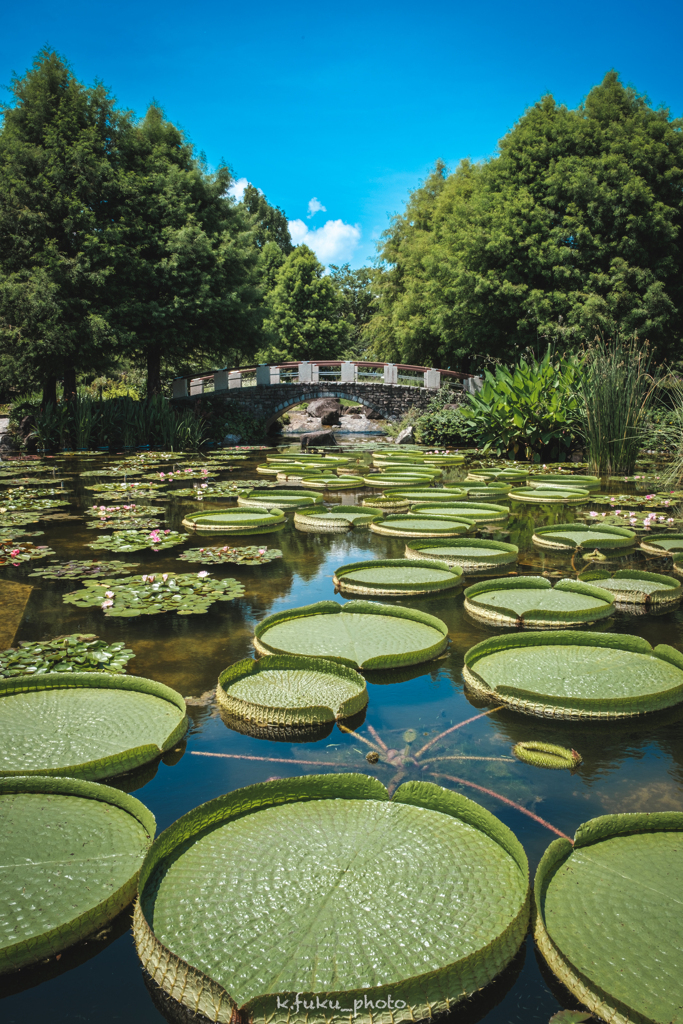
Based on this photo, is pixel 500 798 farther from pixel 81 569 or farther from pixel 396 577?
pixel 81 569

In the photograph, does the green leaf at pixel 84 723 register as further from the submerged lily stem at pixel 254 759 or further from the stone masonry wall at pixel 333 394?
the stone masonry wall at pixel 333 394

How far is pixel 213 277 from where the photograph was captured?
1727cm

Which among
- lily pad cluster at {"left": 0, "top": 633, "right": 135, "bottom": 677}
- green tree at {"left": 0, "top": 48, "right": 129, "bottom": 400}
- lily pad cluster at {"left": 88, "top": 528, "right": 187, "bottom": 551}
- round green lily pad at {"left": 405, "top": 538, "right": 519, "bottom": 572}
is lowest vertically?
lily pad cluster at {"left": 0, "top": 633, "right": 135, "bottom": 677}

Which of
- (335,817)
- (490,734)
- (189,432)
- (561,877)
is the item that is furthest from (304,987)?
(189,432)

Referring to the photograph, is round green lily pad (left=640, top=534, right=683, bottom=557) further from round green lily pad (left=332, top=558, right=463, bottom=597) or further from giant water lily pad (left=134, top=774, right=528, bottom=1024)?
giant water lily pad (left=134, top=774, right=528, bottom=1024)

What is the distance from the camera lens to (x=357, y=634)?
2.58 meters

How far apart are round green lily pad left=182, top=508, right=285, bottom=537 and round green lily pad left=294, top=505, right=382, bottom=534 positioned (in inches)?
7.6

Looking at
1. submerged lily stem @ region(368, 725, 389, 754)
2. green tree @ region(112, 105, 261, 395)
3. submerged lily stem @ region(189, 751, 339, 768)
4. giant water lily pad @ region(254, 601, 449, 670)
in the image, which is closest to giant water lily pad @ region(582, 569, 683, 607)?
giant water lily pad @ region(254, 601, 449, 670)

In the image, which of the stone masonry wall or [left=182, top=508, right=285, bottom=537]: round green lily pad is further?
the stone masonry wall

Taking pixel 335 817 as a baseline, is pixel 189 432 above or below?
above

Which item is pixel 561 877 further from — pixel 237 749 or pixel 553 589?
pixel 553 589

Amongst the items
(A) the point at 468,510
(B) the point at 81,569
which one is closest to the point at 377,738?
(B) the point at 81,569

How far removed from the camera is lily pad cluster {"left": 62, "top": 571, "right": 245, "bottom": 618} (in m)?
3.06

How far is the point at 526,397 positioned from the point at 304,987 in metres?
9.54
